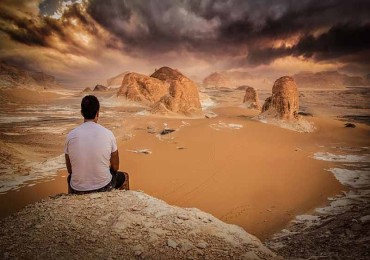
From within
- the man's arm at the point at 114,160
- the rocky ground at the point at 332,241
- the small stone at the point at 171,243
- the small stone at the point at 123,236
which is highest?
the man's arm at the point at 114,160

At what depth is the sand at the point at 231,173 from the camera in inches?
288

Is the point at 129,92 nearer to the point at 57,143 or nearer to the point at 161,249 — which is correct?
the point at 57,143

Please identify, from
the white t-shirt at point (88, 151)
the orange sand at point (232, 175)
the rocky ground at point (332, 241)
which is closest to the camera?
the rocky ground at point (332, 241)

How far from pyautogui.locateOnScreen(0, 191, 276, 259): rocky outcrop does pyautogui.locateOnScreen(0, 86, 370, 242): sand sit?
2.68 meters

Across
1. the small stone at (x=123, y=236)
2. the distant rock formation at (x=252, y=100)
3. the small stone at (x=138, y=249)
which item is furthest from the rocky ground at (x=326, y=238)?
the distant rock formation at (x=252, y=100)

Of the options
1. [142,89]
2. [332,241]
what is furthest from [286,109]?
[142,89]

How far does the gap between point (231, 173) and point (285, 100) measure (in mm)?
12581

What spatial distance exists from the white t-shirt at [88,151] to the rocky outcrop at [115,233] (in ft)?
1.13

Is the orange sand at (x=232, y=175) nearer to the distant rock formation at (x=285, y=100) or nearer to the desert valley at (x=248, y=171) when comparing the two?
the desert valley at (x=248, y=171)

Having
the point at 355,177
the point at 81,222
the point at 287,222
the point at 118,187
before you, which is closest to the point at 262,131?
the point at 355,177

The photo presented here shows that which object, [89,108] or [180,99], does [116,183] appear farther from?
[180,99]

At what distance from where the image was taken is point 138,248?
10.5 feet

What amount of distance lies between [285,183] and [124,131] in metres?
11.1

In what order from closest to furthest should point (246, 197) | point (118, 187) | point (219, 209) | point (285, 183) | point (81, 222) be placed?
point (81, 222), point (118, 187), point (219, 209), point (246, 197), point (285, 183)
